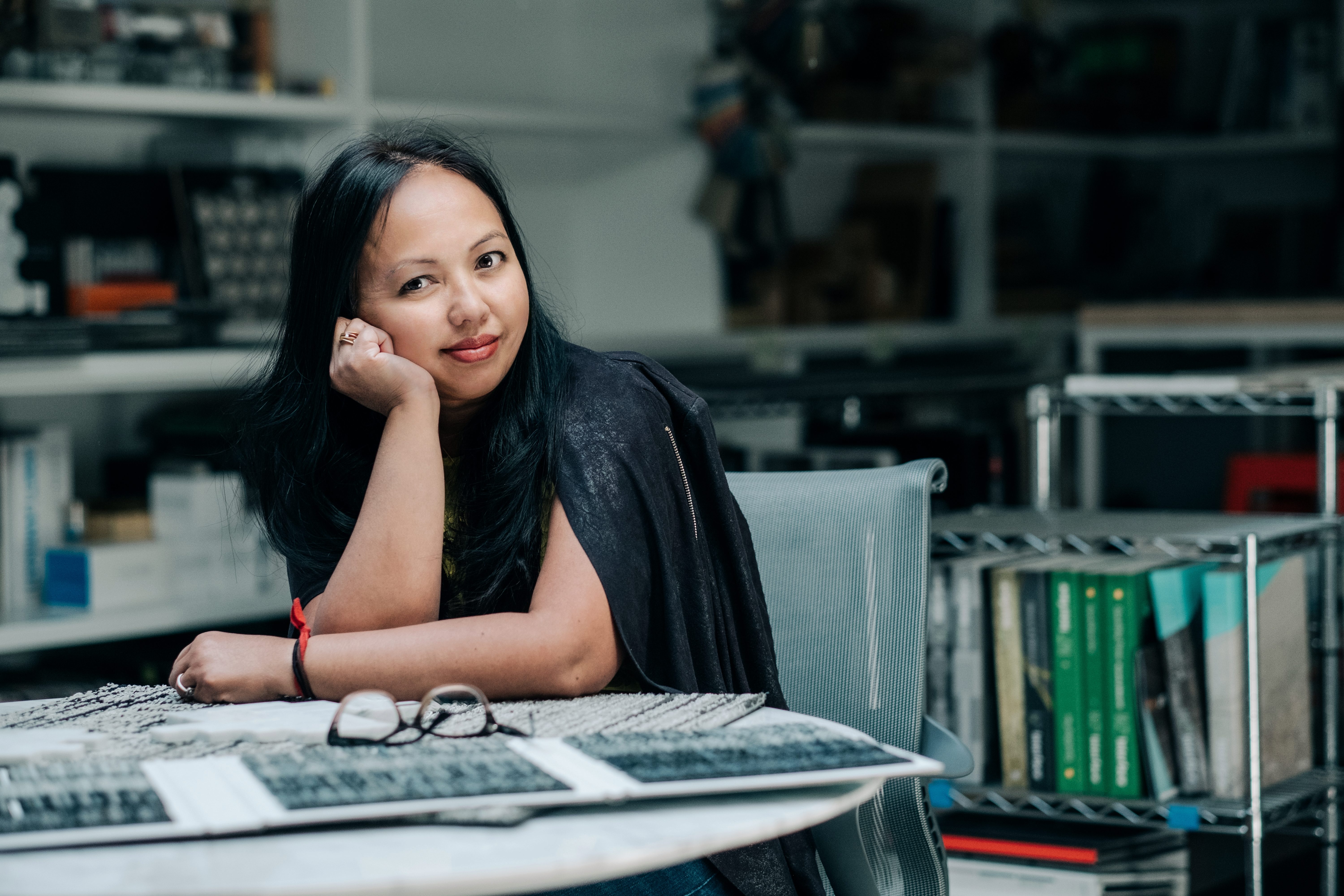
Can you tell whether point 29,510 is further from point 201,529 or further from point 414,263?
point 414,263

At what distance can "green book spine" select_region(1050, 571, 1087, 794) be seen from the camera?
6.79 feet

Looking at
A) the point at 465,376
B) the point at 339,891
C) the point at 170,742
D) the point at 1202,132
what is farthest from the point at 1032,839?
the point at 1202,132

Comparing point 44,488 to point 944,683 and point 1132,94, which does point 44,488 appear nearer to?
point 944,683

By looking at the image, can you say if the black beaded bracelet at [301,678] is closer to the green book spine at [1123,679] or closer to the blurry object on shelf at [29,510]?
the green book spine at [1123,679]

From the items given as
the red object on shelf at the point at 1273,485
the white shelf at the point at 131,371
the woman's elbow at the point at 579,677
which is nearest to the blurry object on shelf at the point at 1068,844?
the red object on shelf at the point at 1273,485

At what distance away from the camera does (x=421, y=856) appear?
0.83 meters

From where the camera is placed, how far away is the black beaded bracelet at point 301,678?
4.00 ft

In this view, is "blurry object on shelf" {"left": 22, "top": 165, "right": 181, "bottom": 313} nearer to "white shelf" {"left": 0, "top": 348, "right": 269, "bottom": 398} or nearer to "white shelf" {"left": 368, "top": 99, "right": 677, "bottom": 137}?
"white shelf" {"left": 0, "top": 348, "right": 269, "bottom": 398}

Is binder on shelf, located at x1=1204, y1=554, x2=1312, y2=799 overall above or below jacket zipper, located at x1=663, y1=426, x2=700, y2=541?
below

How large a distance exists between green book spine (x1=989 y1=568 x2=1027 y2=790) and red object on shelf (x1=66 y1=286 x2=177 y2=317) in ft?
4.83

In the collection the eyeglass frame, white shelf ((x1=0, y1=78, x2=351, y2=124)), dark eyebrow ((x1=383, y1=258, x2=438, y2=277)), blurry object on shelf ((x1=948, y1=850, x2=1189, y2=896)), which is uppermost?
white shelf ((x1=0, y1=78, x2=351, y2=124))

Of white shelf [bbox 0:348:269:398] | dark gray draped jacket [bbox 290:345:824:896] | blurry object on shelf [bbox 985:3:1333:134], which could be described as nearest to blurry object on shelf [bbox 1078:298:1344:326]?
blurry object on shelf [bbox 985:3:1333:134]

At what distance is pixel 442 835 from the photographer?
34.4 inches

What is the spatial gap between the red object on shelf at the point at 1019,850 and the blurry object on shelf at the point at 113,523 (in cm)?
143
